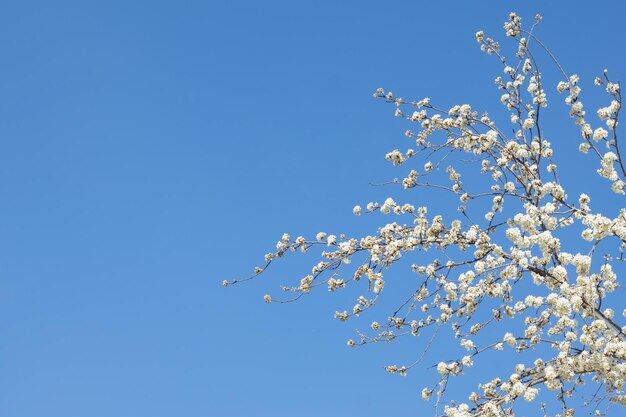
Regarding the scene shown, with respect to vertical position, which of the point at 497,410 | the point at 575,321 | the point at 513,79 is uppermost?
the point at 513,79

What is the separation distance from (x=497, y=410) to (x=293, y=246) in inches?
121

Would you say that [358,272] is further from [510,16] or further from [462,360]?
[510,16]

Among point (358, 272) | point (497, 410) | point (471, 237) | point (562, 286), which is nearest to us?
point (562, 286)

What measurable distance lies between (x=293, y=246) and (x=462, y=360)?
94.0 inches

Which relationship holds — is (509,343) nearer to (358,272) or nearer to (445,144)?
(358,272)

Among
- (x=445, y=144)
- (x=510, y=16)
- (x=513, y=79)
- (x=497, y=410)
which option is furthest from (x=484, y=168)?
(x=497, y=410)

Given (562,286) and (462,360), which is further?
(462,360)

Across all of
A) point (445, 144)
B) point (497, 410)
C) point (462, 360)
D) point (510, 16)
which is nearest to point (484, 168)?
point (445, 144)

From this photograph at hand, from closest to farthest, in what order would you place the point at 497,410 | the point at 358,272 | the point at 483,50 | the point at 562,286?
the point at 562,286, the point at 497,410, the point at 358,272, the point at 483,50

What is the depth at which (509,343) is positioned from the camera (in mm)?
7488

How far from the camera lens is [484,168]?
344 inches

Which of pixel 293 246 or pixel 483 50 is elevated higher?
pixel 483 50

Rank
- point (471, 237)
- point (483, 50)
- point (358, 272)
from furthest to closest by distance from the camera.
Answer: point (483, 50), point (358, 272), point (471, 237)

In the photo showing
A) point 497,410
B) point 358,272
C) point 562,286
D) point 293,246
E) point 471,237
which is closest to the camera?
point 562,286
